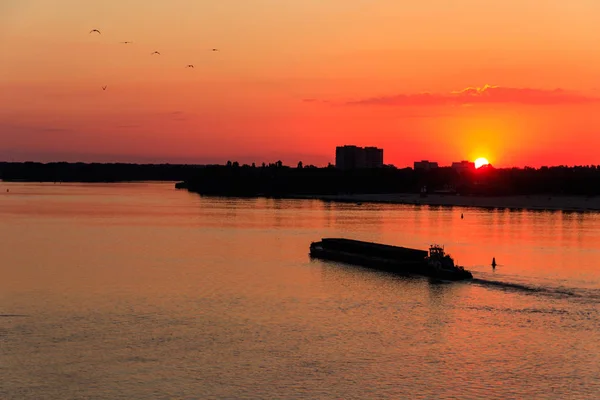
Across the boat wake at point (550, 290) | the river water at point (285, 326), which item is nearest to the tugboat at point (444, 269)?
the river water at point (285, 326)

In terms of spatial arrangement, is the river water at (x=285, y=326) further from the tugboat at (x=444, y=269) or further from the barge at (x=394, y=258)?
the barge at (x=394, y=258)

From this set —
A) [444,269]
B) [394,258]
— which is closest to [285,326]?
[444,269]

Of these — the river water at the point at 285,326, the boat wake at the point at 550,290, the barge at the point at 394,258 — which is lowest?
the river water at the point at 285,326

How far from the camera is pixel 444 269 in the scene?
81.4 meters

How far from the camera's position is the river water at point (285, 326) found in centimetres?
4175

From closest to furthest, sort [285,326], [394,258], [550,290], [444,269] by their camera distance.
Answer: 1. [285,326]
2. [550,290]
3. [444,269]
4. [394,258]

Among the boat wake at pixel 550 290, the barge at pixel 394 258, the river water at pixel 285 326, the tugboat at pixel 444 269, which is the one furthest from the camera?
the barge at pixel 394 258

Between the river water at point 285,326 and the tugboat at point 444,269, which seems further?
the tugboat at point 444,269

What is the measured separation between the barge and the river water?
8.02 ft

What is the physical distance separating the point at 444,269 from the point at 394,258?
532 inches

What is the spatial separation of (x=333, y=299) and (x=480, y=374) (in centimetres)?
2516

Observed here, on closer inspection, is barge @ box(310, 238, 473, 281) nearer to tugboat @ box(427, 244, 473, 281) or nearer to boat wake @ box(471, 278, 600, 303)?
tugboat @ box(427, 244, 473, 281)

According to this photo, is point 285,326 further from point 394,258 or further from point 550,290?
point 394,258


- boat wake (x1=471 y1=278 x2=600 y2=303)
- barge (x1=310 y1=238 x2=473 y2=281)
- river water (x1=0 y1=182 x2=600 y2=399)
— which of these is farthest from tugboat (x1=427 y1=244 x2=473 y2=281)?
boat wake (x1=471 y1=278 x2=600 y2=303)
